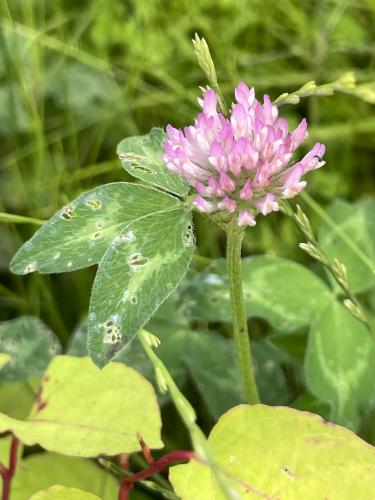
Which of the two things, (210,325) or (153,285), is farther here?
(210,325)

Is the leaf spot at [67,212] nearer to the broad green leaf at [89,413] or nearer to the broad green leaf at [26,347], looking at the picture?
the broad green leaf at [89,413]

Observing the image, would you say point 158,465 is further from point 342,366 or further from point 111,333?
point 342,366

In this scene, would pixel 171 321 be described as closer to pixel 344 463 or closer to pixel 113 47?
pixel 344 463

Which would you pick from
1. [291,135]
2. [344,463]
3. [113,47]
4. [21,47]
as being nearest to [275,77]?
[113,47]

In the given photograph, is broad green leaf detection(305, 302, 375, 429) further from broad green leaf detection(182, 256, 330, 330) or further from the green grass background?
the green grass background

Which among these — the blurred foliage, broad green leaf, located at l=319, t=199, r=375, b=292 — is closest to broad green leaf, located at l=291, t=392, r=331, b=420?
broad green leaf, located at l=319, t=199, r=375, b=292

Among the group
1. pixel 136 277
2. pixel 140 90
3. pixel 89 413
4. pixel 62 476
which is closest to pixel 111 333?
pixel 136 277

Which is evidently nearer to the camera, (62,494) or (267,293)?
(62,494)
